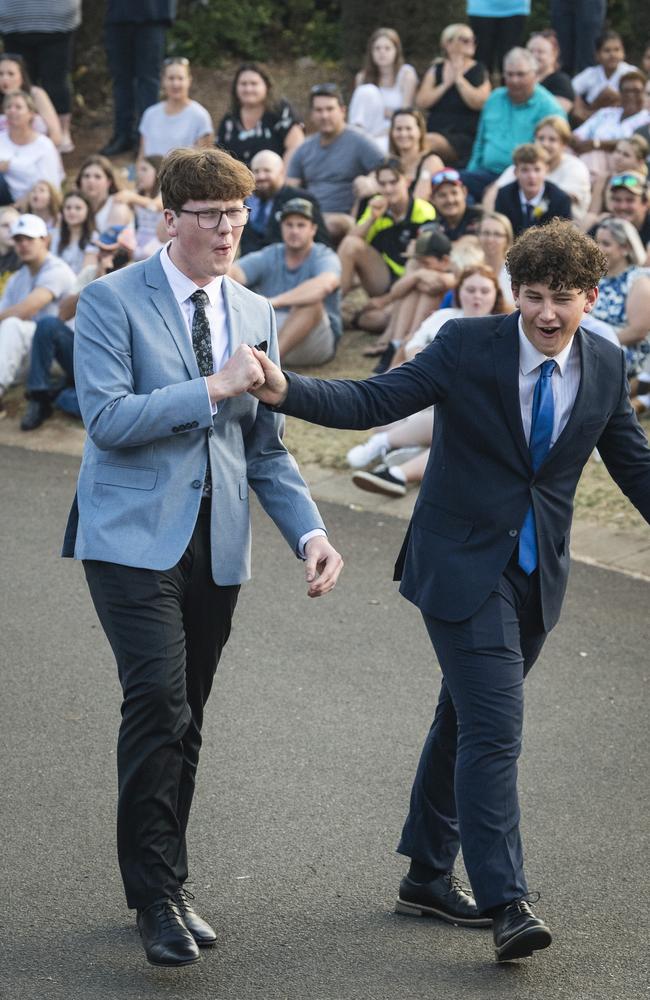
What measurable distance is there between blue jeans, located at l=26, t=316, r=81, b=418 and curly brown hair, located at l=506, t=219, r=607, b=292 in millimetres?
7235

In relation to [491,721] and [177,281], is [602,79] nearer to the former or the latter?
[177,281]

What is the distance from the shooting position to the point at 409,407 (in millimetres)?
4188

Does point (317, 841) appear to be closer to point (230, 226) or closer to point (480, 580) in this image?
point (480, 580)

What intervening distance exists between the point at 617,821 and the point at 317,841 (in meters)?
1.07

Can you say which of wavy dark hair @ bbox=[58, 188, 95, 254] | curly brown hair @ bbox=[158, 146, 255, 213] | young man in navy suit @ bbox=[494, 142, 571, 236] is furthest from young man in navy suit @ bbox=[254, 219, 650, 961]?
wavy dark hair @ bbox=[58, 188, 95, 254]

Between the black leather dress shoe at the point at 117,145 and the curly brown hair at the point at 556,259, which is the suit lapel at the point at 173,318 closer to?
the curly brown hair at the point at 556,259

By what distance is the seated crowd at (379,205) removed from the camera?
33.1 feet

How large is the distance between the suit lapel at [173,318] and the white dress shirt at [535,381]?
0.91 m

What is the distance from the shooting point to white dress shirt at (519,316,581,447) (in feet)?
Answer: 13.7

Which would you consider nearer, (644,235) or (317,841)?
(317,841)

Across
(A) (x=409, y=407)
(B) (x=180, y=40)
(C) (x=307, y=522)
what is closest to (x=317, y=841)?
(C) (x=307, y=522)

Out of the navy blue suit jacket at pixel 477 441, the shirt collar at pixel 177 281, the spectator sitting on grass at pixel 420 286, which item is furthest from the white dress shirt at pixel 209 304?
the spectator sitting on grass at pixel 420 286

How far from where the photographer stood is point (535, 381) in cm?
418

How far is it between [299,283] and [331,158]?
2.48m
